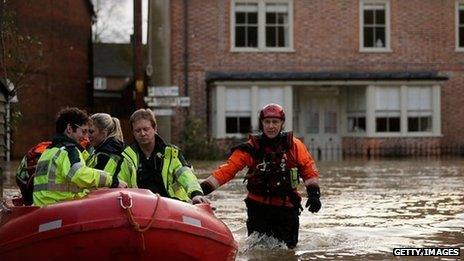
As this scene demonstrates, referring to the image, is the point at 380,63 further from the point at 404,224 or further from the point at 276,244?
the point at 276,244

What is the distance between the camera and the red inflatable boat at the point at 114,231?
6238mm

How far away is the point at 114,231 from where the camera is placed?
623 centimetres

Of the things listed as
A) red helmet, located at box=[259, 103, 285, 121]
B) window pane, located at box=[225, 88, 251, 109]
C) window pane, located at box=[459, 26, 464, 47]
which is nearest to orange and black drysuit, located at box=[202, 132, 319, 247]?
red helmet, located at box=[259, 103, 285, 121]

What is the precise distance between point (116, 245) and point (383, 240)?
4535mm

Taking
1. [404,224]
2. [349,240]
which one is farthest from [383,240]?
[404,224]

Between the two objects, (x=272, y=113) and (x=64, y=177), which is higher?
(x=272, y=113)

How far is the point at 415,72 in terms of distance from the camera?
31.4 meters

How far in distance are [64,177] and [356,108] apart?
25.5m

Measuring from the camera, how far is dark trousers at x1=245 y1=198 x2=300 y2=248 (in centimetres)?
895

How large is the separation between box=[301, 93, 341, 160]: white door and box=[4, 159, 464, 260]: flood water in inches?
438

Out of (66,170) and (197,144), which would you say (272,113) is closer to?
(66,170)

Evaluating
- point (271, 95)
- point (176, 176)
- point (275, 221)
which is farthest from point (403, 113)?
point (176, 176)

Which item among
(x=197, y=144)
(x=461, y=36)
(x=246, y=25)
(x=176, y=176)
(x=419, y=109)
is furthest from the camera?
(x=461, y=36)

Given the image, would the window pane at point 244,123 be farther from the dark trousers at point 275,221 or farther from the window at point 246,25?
the dark trousers at point 275,221
